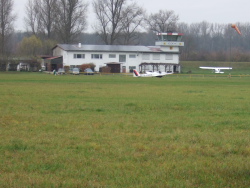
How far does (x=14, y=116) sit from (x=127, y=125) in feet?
13.8

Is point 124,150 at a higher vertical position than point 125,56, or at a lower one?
lower

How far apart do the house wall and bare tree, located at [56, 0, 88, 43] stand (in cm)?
441

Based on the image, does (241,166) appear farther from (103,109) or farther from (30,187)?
(103,109)

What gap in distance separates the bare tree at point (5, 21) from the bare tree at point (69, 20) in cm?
1030

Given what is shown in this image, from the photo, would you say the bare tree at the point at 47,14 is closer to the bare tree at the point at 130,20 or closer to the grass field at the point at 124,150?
the bare tree at the point at 130,20

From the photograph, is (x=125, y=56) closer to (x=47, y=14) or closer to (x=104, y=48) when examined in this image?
(x=104, y=48)

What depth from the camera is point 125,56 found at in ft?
299

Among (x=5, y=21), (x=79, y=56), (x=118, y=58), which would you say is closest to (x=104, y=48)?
(x=118, y=58)

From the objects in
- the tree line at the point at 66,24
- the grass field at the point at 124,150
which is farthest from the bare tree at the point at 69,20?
the grass field at the point at 124,150

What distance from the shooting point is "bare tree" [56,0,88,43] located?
92.4 m

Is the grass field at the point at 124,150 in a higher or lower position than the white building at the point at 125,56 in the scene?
lower

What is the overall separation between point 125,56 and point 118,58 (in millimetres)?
1616

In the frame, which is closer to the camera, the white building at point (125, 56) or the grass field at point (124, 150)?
the grass field at point (124, 150)

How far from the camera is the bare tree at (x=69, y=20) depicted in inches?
3637
